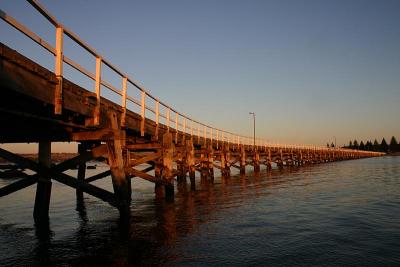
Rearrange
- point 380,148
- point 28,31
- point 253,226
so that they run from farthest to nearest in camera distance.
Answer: point 380,148
point 253,226
point 28,31

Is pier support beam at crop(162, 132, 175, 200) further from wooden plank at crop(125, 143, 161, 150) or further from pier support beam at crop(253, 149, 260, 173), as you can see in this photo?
pier support beam at crop(253, 149, 260, 173)

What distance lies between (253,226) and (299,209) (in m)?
3.35

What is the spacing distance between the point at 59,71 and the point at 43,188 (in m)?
4.47

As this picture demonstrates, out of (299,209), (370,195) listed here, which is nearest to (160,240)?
(299,209)

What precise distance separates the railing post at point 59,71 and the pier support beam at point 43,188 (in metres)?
3.45

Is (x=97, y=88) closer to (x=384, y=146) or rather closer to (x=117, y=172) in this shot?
(x=117, y=172)

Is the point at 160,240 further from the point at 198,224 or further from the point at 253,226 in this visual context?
the point at 253,226

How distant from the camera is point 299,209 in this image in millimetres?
12398

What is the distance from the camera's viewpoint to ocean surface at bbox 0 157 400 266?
22.7ft

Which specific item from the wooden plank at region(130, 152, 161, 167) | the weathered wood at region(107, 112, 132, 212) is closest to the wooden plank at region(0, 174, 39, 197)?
the weathered wood at region(107, 112, 132, 212)

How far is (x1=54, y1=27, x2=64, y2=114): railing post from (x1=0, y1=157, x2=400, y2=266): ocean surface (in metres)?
3.09

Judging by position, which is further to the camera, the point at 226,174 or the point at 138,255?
the point at 226,174

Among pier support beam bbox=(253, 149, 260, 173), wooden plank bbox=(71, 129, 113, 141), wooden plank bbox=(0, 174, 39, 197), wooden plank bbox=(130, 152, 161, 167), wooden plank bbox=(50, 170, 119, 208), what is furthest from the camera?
pier support beam bbox=(253, 149, 260, 173)

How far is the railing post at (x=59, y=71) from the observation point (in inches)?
285
